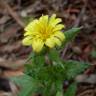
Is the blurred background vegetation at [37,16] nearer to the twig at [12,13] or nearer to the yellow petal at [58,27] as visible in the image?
the twig at [12,13]

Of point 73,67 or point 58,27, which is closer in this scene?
point 58,27

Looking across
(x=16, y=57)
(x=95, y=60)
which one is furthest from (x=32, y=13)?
(x=95, y=60)

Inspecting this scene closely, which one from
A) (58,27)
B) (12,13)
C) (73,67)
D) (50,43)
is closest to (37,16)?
(12,13)

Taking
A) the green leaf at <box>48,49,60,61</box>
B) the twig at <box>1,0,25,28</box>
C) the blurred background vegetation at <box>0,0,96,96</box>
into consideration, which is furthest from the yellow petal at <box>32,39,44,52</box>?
the twig at <box>1,0,25,28</box>

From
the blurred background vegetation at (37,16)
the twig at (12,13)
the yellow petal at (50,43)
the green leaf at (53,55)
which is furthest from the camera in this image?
the twig at (12,13)

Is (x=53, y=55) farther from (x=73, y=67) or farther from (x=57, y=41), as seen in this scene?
(x=73, y=67)

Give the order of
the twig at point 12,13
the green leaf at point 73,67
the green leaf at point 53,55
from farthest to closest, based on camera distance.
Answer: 1. the twig at point 12,13
2. the green leaf at point 73,67
3. the green leaf at point 53,55

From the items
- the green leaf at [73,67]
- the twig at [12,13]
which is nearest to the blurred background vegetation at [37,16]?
the twig at [12,13]

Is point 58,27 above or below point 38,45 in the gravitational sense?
above

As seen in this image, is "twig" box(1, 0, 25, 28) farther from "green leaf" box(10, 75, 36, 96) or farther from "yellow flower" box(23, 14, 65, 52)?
"yellow flower" box(23, 14, 65, 52)
